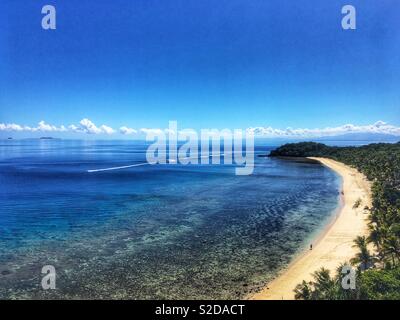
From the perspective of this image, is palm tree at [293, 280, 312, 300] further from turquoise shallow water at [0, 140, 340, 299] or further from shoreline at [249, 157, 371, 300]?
turquoise shallow water at [0, 140, 340, 299]

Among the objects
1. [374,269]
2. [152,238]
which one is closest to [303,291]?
[374,269]

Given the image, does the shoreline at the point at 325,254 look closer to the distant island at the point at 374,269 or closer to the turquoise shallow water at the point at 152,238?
the distant island at the point at 374,269

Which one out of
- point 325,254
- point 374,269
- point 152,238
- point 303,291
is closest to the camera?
point 303,291

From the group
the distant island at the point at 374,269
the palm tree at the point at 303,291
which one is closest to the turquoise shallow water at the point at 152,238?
the palm tree at the point at 303,291

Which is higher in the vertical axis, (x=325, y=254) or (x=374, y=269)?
(x=374, y=269)

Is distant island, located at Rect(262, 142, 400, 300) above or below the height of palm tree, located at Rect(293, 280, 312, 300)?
above

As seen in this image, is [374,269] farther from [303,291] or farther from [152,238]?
[152,238]

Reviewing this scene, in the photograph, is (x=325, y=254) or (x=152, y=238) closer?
(x=325, y=254)

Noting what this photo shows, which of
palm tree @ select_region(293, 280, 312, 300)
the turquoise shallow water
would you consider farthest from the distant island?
the turquoise shallow water
